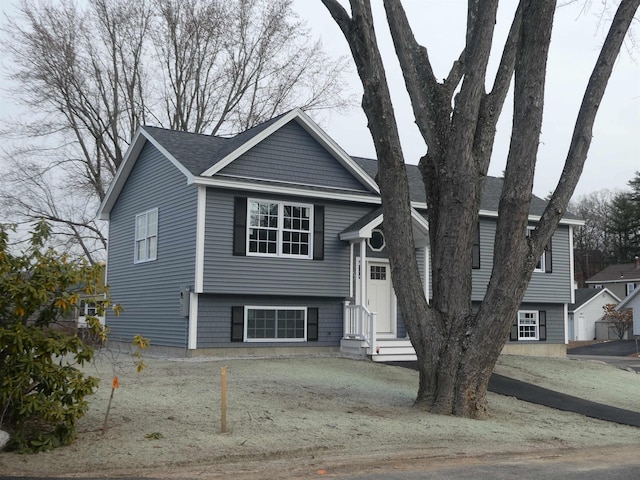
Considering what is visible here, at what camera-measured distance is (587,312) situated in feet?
165

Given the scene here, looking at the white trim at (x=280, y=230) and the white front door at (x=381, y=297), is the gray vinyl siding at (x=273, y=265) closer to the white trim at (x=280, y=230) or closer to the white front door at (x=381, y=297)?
the white trim at (x=280, y=230)

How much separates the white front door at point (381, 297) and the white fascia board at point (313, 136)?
218 cm

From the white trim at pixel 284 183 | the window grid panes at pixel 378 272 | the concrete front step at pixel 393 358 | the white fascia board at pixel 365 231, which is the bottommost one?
the concrete front step at pixel 393 358

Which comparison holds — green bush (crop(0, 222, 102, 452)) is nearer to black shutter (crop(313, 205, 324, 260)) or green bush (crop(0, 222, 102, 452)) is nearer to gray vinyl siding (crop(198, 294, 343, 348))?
gray vinyl siding (crop(198, 294, 343, 348))

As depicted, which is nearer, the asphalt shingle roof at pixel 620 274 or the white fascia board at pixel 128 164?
the white fascia board at pixel 128 164

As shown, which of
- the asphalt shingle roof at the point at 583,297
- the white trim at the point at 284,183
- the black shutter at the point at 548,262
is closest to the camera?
the white trim at the point at 284,183

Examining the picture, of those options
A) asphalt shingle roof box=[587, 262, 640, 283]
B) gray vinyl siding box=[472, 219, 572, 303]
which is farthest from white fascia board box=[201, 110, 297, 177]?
asphalt shingle roof box=[587, 262, 640, 283]

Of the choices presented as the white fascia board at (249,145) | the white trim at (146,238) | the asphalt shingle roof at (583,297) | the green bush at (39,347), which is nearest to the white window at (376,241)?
the white fascia board at (249,145)

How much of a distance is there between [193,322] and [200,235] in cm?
207

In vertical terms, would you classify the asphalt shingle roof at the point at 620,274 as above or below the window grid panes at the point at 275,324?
above

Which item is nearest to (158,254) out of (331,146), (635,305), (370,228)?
(331,146)

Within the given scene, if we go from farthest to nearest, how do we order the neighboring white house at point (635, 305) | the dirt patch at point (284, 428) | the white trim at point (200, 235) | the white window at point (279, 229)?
the neighboring white house at point (635, 305), the white window at point (279, 229), the white trim at point (200, 235), the dirt patch at point (284, 428)

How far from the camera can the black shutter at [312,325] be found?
18.0 m

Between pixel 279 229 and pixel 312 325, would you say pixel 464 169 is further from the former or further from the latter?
pixel 312 325
